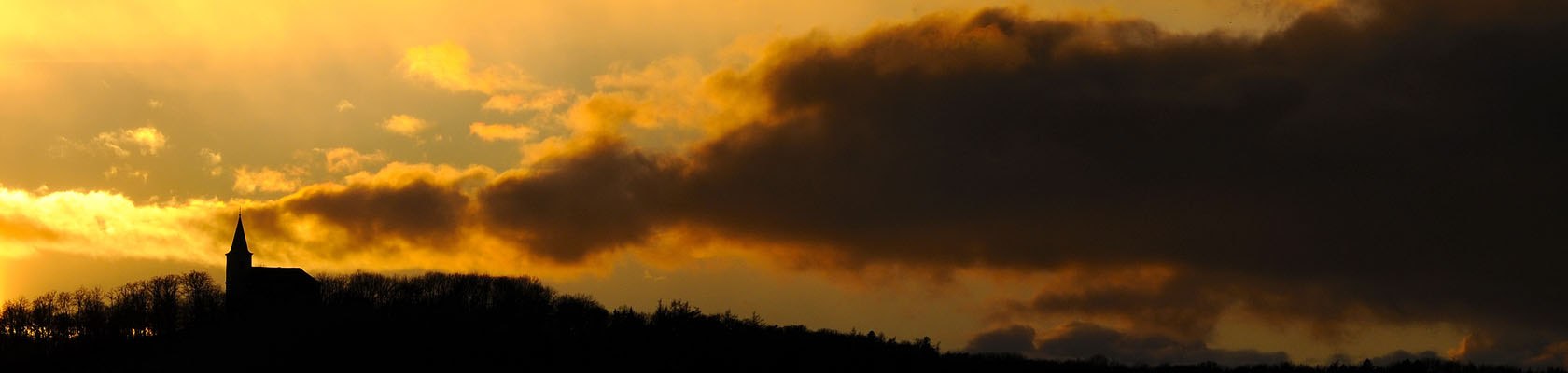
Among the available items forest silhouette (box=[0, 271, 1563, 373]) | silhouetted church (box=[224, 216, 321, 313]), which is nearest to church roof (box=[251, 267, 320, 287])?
silhouetted church (box=[224, 216, 321, 313])

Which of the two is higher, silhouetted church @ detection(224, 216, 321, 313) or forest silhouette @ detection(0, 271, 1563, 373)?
silhouetted church @ detection(224, 216, 321, 313)

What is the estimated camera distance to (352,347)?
75.8 metres

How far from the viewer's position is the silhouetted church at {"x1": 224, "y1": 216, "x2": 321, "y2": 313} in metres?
142

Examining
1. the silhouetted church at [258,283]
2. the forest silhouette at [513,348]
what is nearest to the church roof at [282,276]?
the silhouetted church at [258,283]

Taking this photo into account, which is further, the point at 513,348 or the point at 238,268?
the point at 238,268

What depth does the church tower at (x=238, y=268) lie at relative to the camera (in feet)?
496

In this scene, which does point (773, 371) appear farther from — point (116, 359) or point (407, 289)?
point (407, 289)

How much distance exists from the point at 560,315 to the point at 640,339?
146ft

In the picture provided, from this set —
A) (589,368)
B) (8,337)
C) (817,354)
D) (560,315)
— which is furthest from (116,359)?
(817,354)

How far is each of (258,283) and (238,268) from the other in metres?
5.57

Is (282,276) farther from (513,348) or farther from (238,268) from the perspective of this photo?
(513,348)

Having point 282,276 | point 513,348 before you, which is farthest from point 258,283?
point 513,348

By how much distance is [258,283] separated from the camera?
151125 mm

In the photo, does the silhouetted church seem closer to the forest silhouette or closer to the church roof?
the church roof
